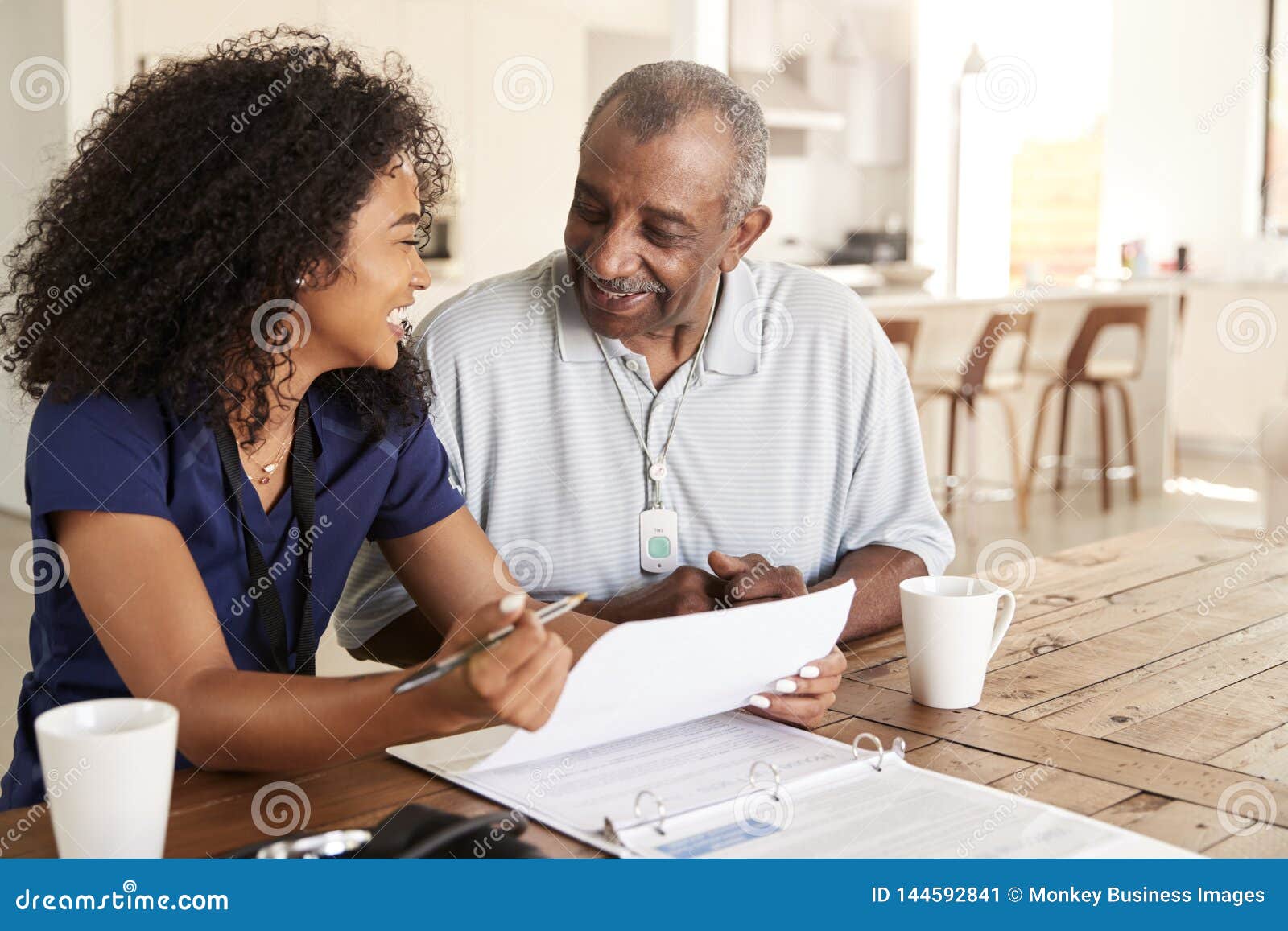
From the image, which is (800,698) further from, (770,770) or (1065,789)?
(1065,789)

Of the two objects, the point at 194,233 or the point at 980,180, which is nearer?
the point at 194,233

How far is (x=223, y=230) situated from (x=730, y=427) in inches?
30.2

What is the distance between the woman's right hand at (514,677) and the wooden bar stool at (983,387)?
4.37 meters

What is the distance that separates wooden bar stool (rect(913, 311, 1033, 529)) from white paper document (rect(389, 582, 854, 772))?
4.15 m

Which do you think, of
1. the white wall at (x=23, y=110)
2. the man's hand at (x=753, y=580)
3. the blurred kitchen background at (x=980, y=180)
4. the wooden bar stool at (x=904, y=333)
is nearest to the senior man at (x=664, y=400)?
the man's hand at (x=753, y=580)

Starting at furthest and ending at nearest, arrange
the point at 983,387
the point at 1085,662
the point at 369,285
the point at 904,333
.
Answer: the point at 983,387 → the point at 904,333 → the point at 1085,662 → the point at 369,285

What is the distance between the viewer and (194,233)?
124cm

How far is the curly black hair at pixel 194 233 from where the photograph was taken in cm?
123

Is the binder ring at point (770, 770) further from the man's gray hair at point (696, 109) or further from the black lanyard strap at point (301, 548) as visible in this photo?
the man's gray hair at point (696, 109)

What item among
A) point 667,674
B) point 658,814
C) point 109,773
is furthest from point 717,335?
point 109,773

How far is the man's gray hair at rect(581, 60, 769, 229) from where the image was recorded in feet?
5.34

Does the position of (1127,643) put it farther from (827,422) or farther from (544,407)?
(544,407)

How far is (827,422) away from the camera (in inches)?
71.2

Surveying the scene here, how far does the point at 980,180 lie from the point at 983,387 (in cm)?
397
